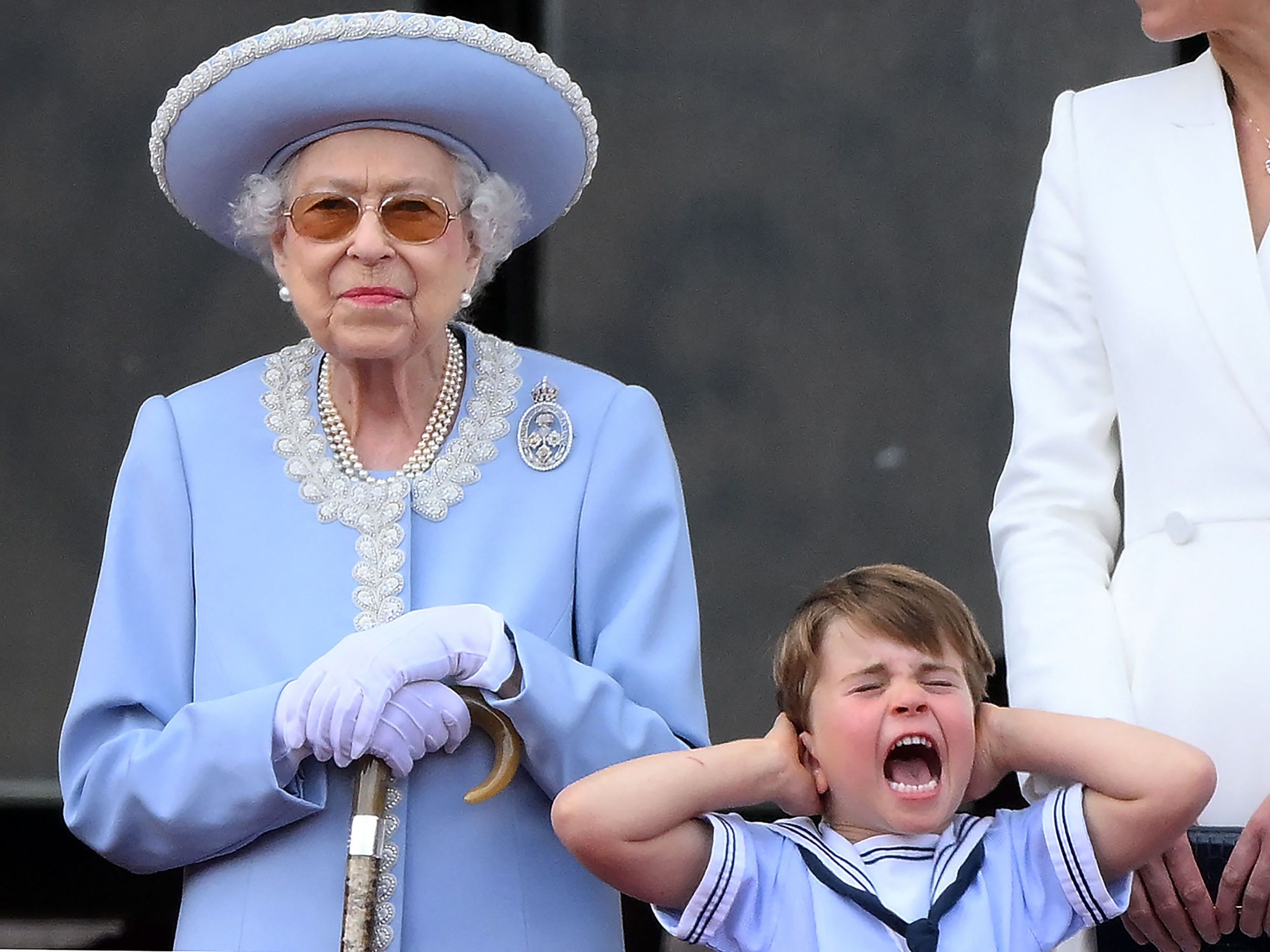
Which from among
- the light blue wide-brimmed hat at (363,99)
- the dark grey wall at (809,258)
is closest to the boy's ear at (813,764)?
the light blue wide-brimmed hat at (363,99)

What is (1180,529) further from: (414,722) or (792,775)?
(414,722)

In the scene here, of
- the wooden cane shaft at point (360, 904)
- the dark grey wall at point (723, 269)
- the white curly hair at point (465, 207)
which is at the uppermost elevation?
the dark grey wall at point (723, 269)

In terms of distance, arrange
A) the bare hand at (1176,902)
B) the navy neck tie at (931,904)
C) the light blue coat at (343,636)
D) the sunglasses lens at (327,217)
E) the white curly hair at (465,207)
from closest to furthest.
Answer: the navy neck tie at (931,904)
the bare hand at (1176,902)
the light blue coat at (343,636)
the sunglasses lens at (327,217)
the white curly hair at (465,207)

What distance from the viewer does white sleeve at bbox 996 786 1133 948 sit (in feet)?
9.12

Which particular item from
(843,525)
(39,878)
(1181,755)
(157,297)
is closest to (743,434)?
(843,525)

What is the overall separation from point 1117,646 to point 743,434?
211 centimetres

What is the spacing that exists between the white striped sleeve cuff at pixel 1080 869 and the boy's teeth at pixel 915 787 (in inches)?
5.6

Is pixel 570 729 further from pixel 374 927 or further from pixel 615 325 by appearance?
pixel 615 325

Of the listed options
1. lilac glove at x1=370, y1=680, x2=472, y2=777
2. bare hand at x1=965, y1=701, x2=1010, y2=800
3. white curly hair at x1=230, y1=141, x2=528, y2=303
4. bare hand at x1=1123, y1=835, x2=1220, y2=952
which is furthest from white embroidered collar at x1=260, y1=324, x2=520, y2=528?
bare hand at x1=1123, y1=835, x2=1220, y2=952

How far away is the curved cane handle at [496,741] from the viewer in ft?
9.44

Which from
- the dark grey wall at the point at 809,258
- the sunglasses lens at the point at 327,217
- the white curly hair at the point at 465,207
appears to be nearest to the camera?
the sunglasses lens at the point at 327,217

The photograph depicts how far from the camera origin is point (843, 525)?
502 cm

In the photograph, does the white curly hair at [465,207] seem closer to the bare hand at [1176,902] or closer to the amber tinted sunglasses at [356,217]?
the amber tinted sunglasses at [356,217]

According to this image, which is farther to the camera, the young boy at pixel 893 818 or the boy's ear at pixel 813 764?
the boy's ear at pixel 813 764
